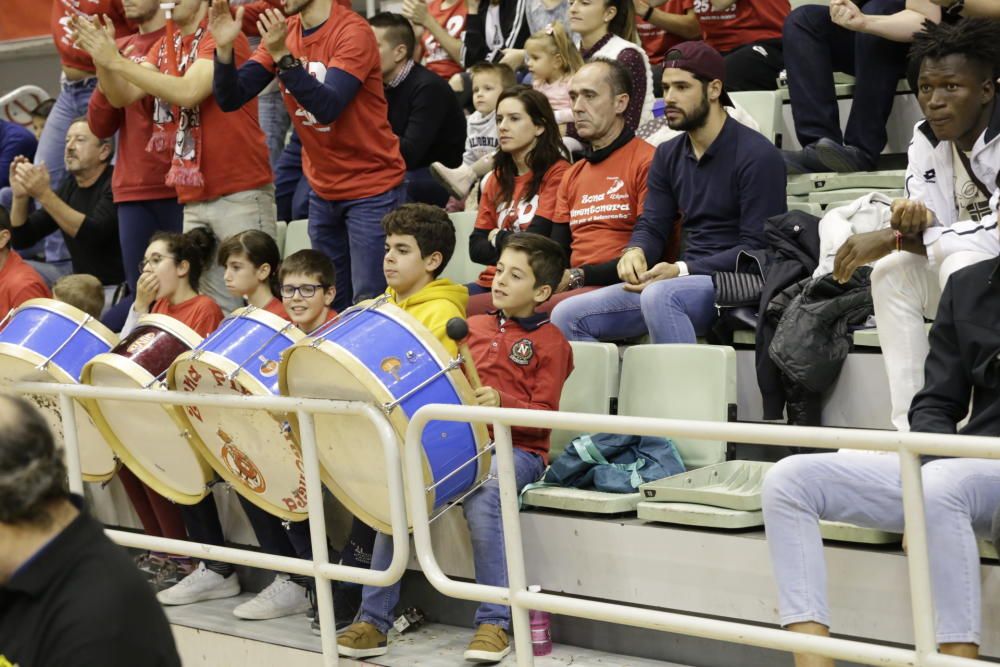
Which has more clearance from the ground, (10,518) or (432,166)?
(432,166)

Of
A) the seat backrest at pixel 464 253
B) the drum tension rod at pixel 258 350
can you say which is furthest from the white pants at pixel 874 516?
the seat backrest at pixel 464 253

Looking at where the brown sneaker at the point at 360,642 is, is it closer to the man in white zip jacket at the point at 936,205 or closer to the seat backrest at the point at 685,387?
the seat backrest at the point at 685,387

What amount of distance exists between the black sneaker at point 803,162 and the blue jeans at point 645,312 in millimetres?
1226

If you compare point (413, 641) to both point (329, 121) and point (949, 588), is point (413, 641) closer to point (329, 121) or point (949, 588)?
point (949, 588)

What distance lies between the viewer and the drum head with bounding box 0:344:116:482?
195 inches

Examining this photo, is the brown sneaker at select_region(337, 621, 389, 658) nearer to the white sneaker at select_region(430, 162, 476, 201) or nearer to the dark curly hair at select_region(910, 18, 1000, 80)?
the dark curly hair at select_region(910, 18, 1000, 80)

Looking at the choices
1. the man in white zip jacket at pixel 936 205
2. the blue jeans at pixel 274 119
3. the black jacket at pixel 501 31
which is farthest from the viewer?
the blue jeans at pixel 274 119

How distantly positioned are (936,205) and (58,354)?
3.03 meters

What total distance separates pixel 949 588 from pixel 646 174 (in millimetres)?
2685

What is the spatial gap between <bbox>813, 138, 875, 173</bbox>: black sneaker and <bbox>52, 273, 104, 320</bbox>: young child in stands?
317cm

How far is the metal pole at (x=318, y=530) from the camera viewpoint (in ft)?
12.3

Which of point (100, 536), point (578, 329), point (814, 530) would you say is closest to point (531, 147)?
point (578, 329)

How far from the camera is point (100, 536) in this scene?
212 centimetres

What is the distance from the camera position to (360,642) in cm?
409
